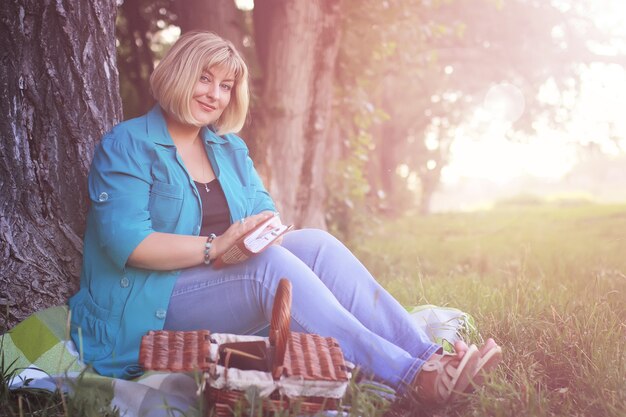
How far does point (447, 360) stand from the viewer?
2363mm

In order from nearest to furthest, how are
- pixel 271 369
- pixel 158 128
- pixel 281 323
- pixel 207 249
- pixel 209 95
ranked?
pixel 281 323 < pixel 271 369 < pixel 207 249 < pixel 158 128 < pixel 209 95

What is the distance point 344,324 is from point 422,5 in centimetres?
431

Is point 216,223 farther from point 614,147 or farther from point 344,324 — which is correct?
point 614,147

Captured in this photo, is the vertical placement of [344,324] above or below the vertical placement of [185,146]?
below

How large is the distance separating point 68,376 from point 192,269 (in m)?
0.59

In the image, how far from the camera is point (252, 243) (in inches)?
93.8

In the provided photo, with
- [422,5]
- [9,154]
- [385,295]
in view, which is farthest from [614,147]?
[9,154]

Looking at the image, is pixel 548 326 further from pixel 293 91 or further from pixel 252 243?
pixel 293 91

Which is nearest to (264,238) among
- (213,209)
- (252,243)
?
(252,243)

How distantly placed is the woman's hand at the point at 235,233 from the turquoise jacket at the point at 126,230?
0.21 meters

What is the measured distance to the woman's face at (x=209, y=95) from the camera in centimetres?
283

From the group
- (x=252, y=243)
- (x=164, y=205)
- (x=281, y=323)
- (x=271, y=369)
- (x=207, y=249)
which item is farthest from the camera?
(x=164, y=205)

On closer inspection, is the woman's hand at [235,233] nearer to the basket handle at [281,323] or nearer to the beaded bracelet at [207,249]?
the beaded bracelet at [207,249]

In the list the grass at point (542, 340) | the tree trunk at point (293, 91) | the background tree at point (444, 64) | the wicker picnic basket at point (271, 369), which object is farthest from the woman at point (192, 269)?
the background tree at point (444, 64)
